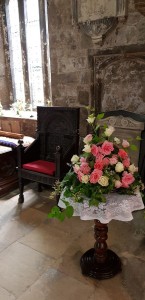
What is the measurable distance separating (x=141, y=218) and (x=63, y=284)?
4.10 ft

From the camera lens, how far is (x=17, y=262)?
2.12m

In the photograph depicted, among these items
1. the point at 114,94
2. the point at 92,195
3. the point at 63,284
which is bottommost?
the point at 63,284

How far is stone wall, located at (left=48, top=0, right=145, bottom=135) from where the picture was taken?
2.93 m

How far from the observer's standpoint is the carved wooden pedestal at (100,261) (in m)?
1.92

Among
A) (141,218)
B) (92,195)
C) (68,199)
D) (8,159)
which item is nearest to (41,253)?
(68,199)

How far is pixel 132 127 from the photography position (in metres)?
3.01

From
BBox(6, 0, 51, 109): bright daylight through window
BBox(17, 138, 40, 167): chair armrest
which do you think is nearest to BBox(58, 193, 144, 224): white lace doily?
BBox(17, 138, 40, 167): chair armrest

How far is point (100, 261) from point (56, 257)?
405 millimetres

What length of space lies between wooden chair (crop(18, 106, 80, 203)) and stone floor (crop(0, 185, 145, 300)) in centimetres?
42

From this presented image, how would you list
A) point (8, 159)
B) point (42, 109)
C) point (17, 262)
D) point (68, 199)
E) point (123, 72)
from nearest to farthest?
1. point (68, 199)
2. point (17, 262)
3. point (123, 72)
4. point (42, 109)
5. point (8, 159)

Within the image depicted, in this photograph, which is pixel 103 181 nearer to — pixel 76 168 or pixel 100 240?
pixel 76 168

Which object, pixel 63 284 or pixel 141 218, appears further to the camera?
pixel 141 218

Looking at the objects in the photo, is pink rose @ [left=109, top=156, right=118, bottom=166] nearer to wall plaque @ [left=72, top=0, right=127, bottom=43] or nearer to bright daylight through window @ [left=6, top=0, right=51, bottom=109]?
wall plaque @ [left=72, top=0, right=127, bottom=43]

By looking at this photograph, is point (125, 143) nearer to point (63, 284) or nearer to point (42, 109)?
point (63, 284)
